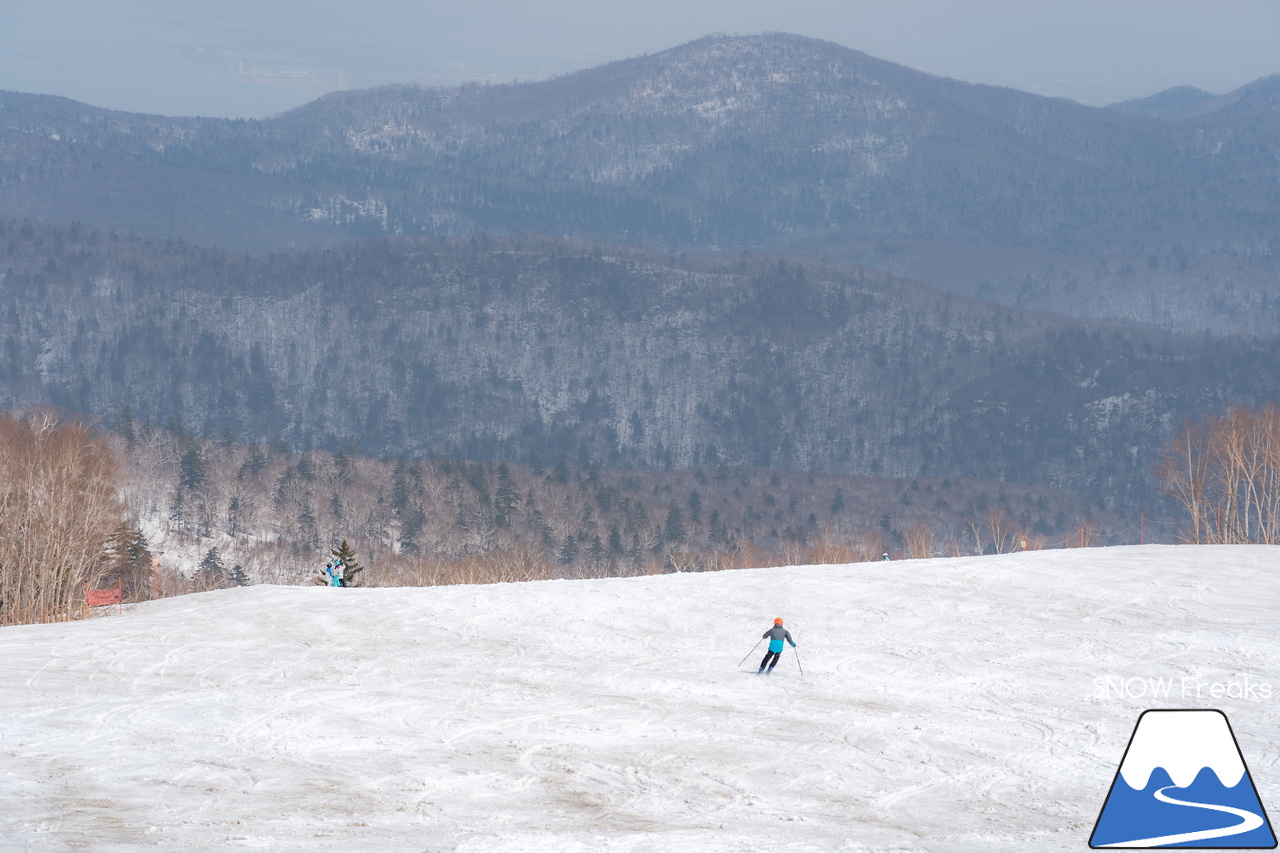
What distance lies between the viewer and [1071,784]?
21.2m

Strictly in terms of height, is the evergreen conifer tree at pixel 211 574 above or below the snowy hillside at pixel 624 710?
below

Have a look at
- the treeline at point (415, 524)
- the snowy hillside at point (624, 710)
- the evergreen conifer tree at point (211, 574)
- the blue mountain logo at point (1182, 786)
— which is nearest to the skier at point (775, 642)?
the snowy hillside at point (624, 710)

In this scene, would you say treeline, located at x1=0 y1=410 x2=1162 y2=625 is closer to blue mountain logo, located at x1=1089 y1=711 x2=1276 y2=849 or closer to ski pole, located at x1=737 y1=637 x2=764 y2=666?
ski pole, located at x1=737 y1=637 x2=764 y2=666

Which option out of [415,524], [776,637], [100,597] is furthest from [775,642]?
[415,524]

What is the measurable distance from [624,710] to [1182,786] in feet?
39.4

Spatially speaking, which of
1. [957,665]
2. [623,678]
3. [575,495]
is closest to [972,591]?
[957,665]

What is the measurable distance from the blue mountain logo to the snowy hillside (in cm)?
245

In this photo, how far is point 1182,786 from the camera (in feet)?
50.3

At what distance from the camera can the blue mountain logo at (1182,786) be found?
15.2 metres

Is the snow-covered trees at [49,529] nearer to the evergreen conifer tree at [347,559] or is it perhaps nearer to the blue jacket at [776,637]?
the evergreen conifer tree at [347,559]

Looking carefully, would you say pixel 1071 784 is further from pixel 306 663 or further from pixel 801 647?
pixel 306 663

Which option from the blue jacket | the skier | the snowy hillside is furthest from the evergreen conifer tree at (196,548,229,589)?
the blue jacket

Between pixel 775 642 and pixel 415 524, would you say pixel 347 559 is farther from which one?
pixel 415 524

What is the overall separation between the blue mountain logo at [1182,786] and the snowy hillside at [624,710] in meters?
2.45
